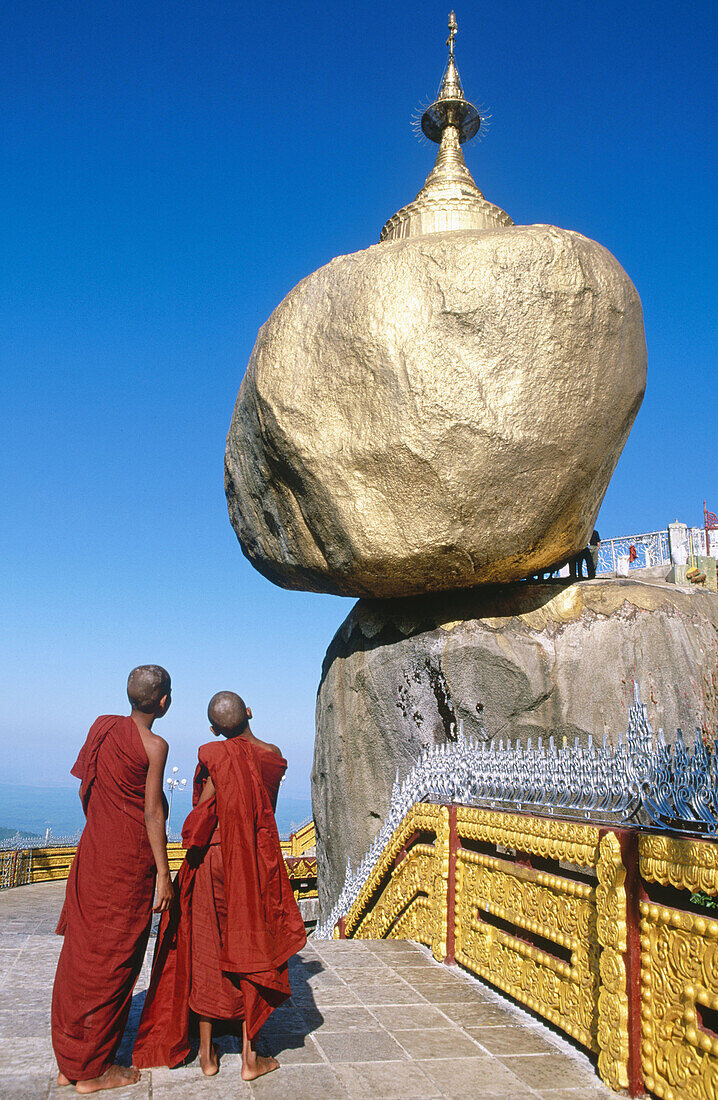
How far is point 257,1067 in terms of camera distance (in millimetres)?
3365

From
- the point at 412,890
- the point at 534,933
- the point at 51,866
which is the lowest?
the point at 51,866

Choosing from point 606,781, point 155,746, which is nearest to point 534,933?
point 606,781

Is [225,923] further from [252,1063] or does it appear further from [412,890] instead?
[412,890]

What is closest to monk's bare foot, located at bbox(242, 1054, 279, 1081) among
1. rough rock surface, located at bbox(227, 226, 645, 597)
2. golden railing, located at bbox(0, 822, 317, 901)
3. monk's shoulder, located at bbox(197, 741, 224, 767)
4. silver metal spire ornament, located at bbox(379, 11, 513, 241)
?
monk's shoulder, located at bbox(197, 741, 224, 767)

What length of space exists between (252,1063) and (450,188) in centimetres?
989

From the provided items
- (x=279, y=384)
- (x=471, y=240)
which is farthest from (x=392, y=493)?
(x=471, y=240)

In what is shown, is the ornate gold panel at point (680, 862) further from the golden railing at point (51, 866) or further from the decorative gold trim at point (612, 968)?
the golden railing at point (51, 866)

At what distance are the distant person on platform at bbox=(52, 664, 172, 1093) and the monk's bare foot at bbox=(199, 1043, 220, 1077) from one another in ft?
0.86

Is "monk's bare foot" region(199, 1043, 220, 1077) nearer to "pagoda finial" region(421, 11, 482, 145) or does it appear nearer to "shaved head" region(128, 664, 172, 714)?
"shaved head" region(128, 664, 172, 714)

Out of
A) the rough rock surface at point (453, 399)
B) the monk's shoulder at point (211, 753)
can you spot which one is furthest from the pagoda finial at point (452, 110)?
the monk's shoulder at point (211, 753)

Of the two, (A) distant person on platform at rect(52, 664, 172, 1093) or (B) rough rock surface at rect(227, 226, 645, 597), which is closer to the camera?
(A) distant person on platform at rect(52, 664, 172, 1093)

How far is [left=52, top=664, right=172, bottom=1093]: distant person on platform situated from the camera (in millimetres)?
3232

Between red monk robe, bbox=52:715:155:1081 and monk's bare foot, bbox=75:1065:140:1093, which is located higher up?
red monk robe, bbox=52:715:155:1081

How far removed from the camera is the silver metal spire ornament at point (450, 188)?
1025cm
